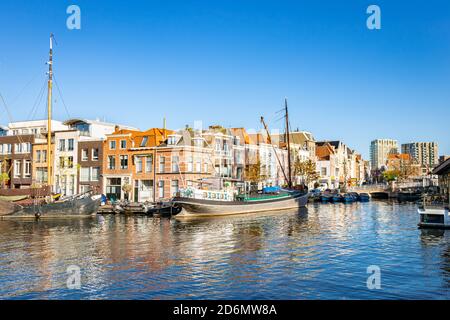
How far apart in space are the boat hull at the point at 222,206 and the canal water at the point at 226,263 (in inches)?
577

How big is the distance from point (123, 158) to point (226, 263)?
56.8m

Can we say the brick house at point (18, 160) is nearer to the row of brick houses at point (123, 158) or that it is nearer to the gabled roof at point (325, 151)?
the row of brick houses at point (123, 158)

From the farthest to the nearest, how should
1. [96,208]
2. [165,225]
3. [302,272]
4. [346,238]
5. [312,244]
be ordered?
[96,208] < [165,225] < [346,238] < [312,244] < [302,272]

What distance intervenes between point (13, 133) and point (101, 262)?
79964mm

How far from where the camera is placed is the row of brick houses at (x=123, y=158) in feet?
245

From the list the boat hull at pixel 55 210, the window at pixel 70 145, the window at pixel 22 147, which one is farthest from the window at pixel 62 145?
the boat hull at pixel 55 210

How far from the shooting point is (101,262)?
84.7ft

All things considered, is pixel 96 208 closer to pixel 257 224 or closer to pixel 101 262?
pixel 257 224

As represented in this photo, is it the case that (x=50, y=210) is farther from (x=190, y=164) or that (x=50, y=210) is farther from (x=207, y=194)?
(x=190, y=164)

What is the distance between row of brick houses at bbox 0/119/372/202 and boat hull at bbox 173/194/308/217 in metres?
5.79

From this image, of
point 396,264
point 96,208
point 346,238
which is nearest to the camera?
point 396,264
